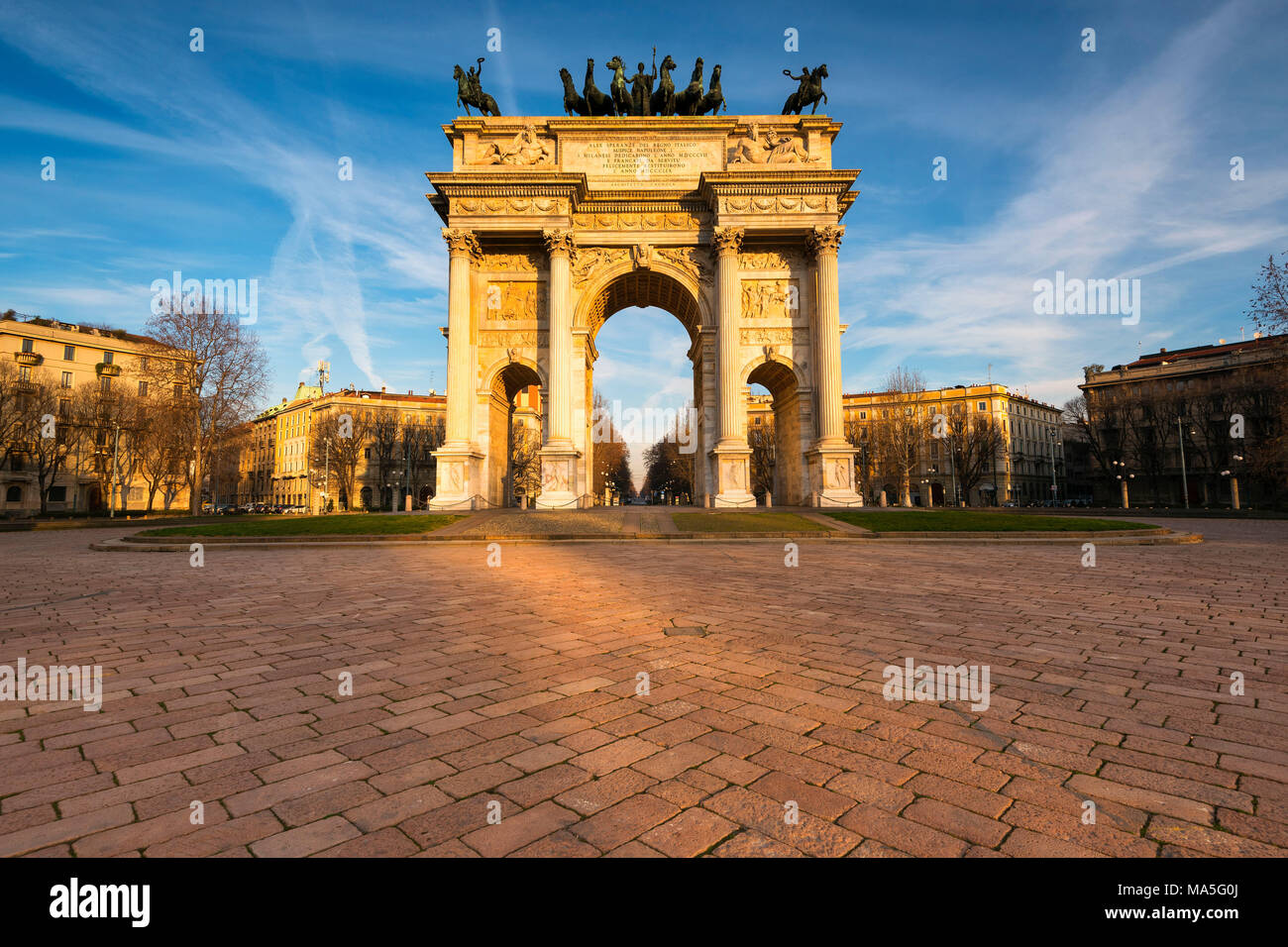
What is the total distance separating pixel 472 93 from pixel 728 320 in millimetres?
18353

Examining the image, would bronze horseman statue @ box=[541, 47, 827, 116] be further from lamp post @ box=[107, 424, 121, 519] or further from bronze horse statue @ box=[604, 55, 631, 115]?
lamp post @ box=[107, 424, 121, 519]

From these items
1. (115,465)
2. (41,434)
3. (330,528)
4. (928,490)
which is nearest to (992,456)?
(928,490)

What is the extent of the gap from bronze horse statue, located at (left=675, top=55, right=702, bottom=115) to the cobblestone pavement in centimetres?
3195

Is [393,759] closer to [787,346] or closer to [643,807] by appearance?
[643,807]

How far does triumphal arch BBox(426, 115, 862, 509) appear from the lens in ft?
91.0

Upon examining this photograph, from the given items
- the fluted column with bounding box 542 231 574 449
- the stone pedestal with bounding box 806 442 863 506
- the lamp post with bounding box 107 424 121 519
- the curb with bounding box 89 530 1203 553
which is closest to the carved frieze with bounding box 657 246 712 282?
the fluted column with bounding box 542 231 574 449

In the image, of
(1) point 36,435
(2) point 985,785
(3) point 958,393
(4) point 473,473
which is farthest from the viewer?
(3) point 958,393

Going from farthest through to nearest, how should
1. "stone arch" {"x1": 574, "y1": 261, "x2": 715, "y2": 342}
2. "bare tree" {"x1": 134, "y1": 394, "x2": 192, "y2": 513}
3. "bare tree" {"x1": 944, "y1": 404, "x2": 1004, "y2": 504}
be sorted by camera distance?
"bare tree" {"x1": 944, "y1": 404, "x2": 1004, "y2": 504}
"bare tree" {"x1": 134, "y1": 394, "x2": 192, "y2": 513}
"stone arch" {"x1": 574, "y1": 261, "x2": 715, "y2": 342}

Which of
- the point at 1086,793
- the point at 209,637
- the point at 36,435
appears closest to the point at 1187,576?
the point at 1086,793

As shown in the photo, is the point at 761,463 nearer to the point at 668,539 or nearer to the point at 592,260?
the point at 592,260

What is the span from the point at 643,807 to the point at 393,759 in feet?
4.55

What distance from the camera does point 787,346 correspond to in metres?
29.2

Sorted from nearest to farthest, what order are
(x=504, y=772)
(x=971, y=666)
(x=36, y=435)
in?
(x=504, y=772)
(x=971, y=666)
(x=36, y=435)

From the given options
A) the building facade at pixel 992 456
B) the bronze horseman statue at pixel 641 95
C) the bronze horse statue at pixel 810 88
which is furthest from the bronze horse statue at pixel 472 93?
the building facade at pixel 992 456
